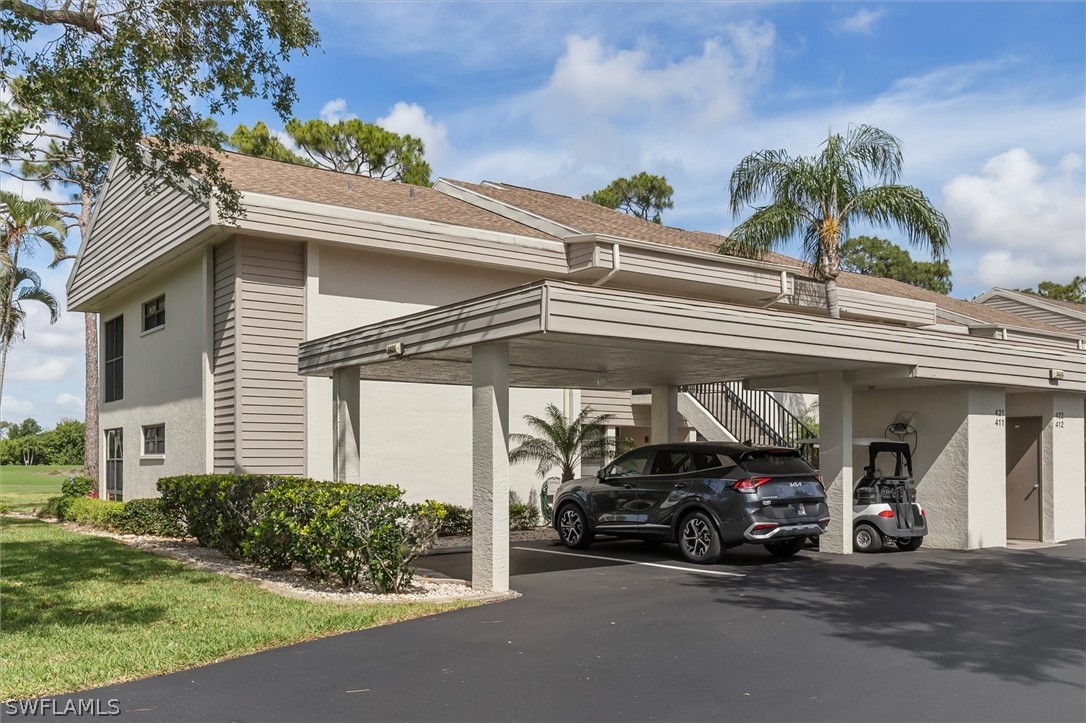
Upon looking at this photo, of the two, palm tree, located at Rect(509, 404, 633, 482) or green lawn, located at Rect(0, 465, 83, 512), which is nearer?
palm tree, located at Rect(509, 404, 633, 482)

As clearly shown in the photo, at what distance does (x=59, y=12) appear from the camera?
10.5 m

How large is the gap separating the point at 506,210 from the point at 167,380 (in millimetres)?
7789

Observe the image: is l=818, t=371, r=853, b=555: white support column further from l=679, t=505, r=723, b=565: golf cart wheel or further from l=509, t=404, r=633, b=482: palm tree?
l=509, t=404, r=633, b=482: palm tree

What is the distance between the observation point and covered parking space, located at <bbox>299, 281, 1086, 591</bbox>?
34.2 feet

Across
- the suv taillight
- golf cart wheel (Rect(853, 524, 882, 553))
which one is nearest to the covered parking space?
golf cart wheel (Rect(853, 524, 882, 553))

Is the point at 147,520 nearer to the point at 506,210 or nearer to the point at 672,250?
the point at 506,210

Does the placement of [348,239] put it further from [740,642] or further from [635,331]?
[740,642]

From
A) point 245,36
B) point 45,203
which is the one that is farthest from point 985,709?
point 45,203

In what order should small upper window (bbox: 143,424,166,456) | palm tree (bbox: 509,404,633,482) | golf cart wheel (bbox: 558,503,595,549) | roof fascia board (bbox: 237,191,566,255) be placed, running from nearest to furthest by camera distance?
golf cart wheel (bbox: 558,503,595,549) < roof fascia board (bbox: 237,191,566,255) < palm tree (bbox: 509,404,633,482) < small upper window (bbox: 143,424,166,456)

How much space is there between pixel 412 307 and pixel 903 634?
11.1 meters

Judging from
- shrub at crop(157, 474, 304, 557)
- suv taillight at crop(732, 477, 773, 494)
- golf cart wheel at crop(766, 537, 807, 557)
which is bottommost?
golf cart wheel at crop(766, 537, 807, 557)

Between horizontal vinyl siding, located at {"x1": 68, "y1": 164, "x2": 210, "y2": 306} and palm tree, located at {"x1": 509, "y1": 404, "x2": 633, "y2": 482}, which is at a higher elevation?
horizontal vinyl siding, located at {"x1": 68, "y1": 164, "x2": 210, "y2": 306}

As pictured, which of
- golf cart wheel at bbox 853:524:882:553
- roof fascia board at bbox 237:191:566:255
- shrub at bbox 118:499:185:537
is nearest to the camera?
golf cart wheel at bbox 853:524:882:553
